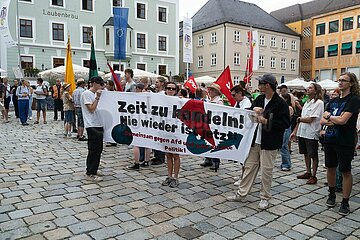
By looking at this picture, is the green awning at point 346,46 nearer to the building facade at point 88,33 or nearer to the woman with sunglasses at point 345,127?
the building facade at point 88,33

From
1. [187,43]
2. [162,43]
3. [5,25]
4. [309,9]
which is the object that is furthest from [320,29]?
[5,25]

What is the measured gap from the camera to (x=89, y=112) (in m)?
5.68

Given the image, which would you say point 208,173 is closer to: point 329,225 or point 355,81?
point 329,225

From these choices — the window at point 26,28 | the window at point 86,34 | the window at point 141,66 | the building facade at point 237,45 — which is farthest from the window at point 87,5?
the building facade at point 237,45

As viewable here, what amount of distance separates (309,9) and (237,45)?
2070 cm

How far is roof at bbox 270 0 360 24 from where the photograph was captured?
161 ft

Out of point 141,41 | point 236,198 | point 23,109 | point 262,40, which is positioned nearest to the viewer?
point 236,198

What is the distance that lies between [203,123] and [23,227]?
9.94ft

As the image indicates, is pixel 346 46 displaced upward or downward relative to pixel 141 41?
upward

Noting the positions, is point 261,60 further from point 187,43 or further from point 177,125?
point 177,125

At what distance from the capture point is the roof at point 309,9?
4905cm

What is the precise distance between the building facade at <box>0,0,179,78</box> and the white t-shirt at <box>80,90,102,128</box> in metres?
26.8

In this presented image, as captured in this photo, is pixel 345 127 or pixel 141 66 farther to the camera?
pixel 141 66

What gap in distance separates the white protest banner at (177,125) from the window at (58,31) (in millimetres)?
30534
